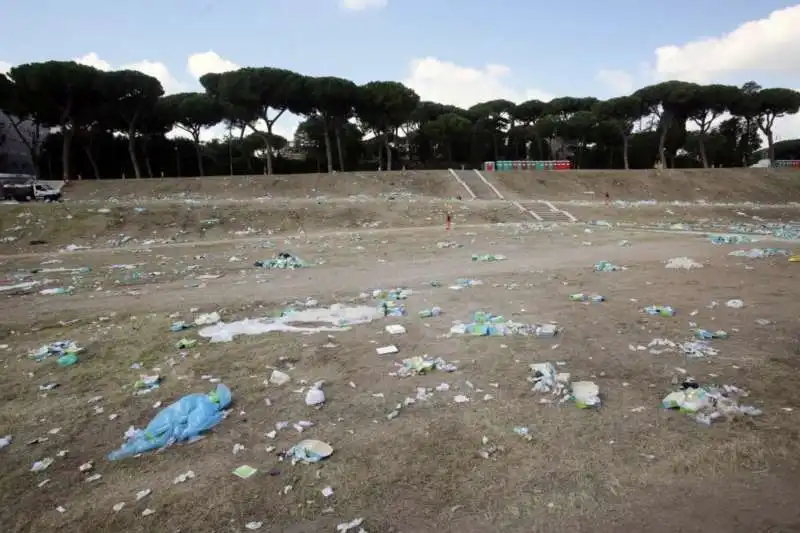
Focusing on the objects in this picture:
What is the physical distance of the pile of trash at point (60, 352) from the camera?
17.5ft

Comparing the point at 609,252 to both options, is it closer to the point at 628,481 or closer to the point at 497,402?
the point at 497,402

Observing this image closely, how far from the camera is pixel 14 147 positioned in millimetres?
39938

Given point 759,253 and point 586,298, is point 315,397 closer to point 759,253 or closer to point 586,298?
point 586,298

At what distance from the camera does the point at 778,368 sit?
443 cm

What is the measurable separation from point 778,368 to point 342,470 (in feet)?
13.0

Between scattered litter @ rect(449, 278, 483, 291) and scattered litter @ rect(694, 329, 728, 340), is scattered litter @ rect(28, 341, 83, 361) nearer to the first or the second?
scattered litter @ rect(449, 278, 483, 291)

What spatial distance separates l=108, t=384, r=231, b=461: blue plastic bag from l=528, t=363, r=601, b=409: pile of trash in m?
2.64

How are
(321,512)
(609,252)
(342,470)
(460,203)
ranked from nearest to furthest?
(321,512) < (342,470) < (609,252) < (460,203)

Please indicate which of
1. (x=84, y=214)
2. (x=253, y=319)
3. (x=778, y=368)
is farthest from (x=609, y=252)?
(x=84, y=214)

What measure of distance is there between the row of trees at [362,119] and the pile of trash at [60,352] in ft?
96.4

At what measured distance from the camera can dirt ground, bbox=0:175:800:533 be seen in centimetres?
282

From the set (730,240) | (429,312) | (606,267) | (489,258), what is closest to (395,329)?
(429,312)

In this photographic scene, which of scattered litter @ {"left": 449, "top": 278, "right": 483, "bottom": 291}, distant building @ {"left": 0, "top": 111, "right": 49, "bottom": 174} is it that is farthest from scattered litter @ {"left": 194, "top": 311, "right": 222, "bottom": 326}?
distant building @ {"left": 0, "top": 111, "right": 49, "bottom": 174}

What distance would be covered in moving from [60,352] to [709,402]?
21.2ft
